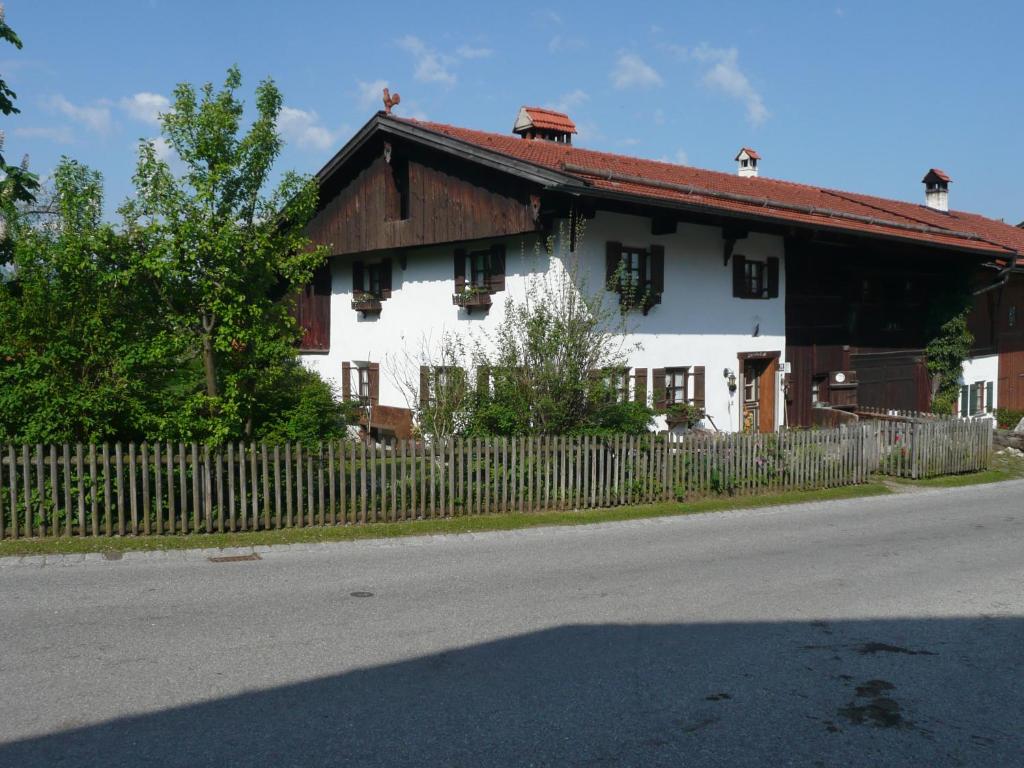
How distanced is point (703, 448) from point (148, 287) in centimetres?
841

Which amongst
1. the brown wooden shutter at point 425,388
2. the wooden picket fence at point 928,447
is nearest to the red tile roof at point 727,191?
the brown wooden shutter at point 425,388

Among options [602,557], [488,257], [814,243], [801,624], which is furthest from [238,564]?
[814,243]

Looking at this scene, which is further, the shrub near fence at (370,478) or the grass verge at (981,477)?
the grass verge at (981,477)

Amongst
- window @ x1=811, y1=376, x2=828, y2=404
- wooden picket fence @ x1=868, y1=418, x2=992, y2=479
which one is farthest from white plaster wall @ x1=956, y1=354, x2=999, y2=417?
wooden picket fence @ x1=868, y1=418, x2=992, y2=479

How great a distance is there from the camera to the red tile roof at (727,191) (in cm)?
1814

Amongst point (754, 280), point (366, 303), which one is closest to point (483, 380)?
point (366, 303)

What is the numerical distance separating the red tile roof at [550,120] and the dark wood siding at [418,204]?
4110 mm

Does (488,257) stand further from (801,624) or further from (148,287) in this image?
(801,624)

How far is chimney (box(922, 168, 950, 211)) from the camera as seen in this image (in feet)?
114

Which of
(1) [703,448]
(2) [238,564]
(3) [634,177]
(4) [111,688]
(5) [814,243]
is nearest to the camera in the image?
(4) [111,688]

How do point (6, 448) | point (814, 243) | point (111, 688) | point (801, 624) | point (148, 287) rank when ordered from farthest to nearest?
point (814, 243)
point (148, 287)
point (6, 448)
point (801, 624)
point (111, 688)

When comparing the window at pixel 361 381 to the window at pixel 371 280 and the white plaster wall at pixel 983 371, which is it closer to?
the window at pixel 371 280

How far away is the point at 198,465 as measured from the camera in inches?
455

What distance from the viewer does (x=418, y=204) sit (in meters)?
20.3
